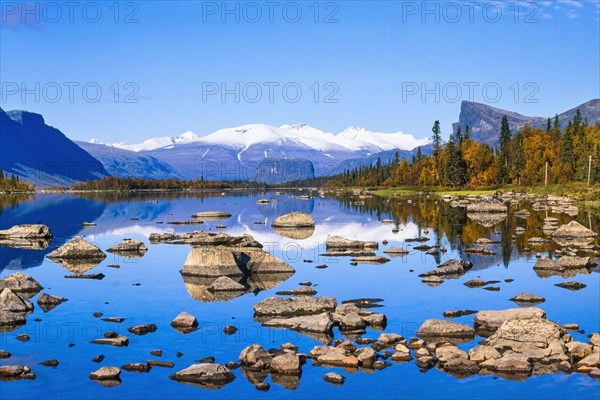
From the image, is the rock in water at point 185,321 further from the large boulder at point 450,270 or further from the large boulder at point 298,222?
the large boulder at point 298,222

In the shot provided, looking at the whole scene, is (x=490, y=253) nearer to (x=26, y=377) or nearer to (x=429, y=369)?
(x=429, y=369)

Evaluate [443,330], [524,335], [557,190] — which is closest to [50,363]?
[443,330]

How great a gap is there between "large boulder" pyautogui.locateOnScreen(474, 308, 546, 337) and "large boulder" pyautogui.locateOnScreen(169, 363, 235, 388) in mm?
10004

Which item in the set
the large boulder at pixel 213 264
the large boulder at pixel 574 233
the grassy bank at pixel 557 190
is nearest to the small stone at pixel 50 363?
the large boulder at pixel 213 264

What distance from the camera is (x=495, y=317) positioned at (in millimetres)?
26016

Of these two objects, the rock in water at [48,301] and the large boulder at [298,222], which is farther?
the large boulder at [298,222]

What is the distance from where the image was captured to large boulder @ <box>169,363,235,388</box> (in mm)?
20013

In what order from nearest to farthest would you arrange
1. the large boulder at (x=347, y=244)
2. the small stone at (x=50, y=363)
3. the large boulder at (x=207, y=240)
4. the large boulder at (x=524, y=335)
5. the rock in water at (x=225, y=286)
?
the small stone at (x=50, y=363) < the large boulder at (x=524, y=335) < the rock in water at (x=225, y=286) < the large boulder at (x=207, y=240) < the large boulder at (x=347, y=244)

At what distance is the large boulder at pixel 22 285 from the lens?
33812mm

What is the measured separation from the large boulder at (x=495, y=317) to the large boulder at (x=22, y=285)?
2143 cm

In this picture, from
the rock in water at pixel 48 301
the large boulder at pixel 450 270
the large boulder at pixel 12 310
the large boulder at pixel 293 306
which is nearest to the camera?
the large boulder at pixel 12 310

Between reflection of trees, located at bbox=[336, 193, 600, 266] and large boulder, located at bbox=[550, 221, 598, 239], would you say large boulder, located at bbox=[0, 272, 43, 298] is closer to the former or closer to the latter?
reflection of trees, located at bbox=[336, 193, 600, 266]

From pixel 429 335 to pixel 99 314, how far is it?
45.3ft

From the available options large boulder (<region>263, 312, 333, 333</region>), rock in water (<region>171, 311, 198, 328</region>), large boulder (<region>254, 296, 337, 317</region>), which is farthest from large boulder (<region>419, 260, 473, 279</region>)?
rock in water (<region>171, 311, 198, 328</region>)
